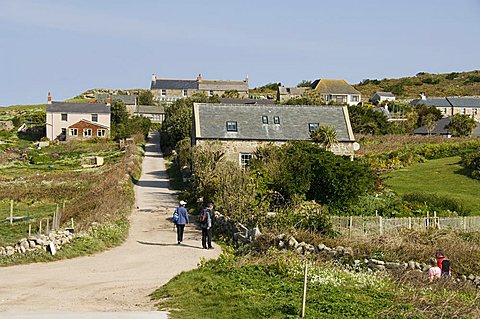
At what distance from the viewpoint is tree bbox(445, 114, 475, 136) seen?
6619cm

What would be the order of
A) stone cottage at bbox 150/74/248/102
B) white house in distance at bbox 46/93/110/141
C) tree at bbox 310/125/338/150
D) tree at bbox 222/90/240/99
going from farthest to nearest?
1. stone cottage at bbox 150/74/248/102
2. tree at bbox 222/90/240/99
3. white house in distance at bbox 46/93/110/141
4. tree at bbox 310/125/338/150

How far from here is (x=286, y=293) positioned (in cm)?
1318

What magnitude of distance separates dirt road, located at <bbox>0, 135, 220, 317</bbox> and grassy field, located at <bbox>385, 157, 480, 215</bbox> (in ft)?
44.8

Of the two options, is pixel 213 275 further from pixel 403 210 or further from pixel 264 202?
pixel 403 210

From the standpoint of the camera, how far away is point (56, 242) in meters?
19.5

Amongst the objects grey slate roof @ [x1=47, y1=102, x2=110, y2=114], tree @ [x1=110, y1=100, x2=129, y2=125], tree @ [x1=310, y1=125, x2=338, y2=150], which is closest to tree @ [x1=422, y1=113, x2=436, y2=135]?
tree @ [x1=310, y1=125, x2=338, y2=150]

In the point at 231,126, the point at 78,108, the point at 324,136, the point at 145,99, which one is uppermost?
the point at 145,99

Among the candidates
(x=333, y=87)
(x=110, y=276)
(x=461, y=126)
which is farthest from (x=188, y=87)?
(x=110, y=276)

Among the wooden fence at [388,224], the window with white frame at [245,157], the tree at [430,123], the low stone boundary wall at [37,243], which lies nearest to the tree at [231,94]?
the tree at [430,123]

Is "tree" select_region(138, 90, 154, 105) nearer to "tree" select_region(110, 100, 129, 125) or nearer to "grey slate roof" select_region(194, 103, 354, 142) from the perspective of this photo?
"tree" select_region(110, 100, 129, 125)

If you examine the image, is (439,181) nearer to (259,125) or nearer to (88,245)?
(259,125)

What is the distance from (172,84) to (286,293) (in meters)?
116

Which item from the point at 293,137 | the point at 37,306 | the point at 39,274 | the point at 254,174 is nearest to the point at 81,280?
the point at 39,274

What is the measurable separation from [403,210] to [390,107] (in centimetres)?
7649
